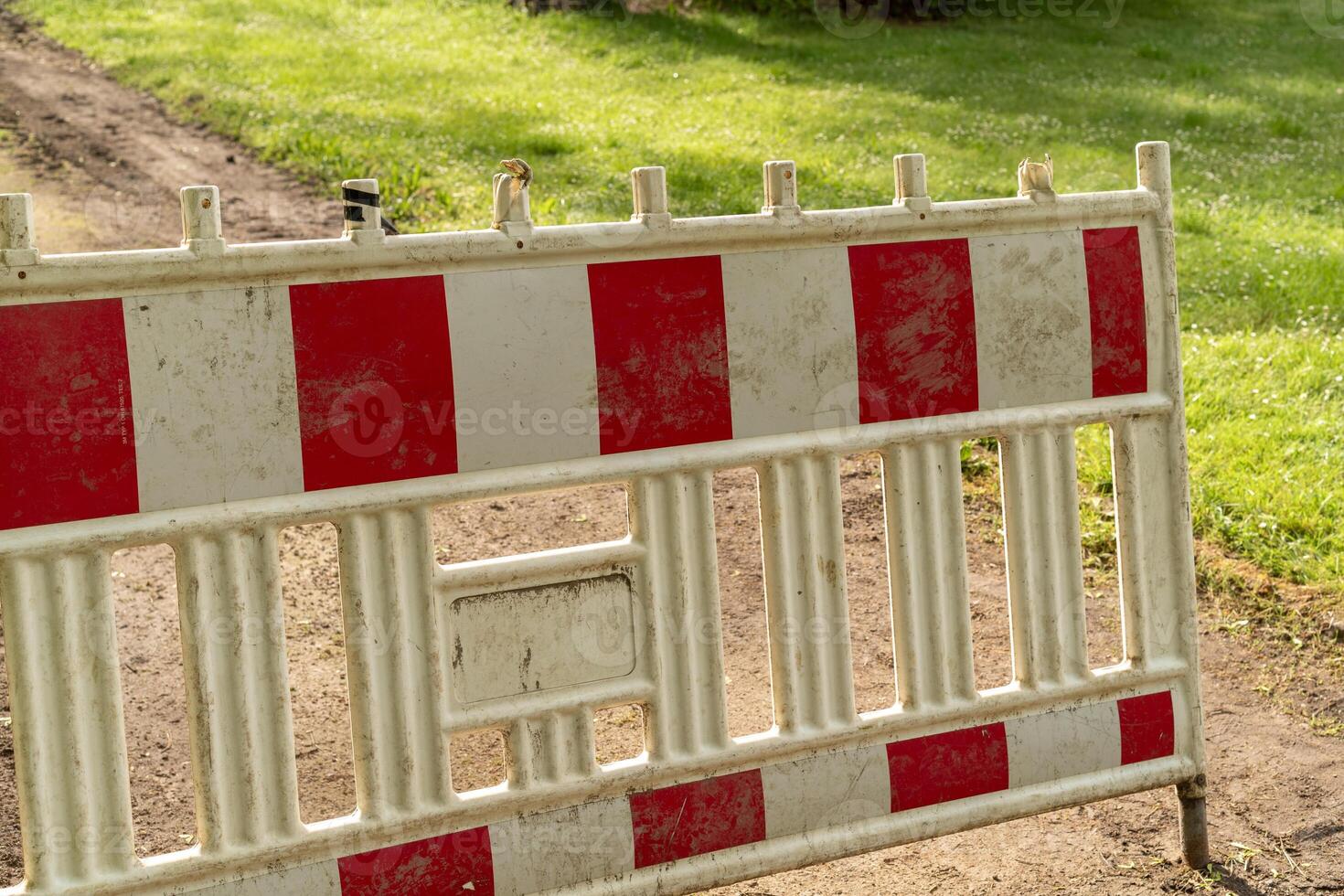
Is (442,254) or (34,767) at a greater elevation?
(442,254)

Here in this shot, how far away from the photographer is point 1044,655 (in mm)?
2844

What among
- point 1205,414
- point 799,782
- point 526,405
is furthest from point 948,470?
point 1205,414

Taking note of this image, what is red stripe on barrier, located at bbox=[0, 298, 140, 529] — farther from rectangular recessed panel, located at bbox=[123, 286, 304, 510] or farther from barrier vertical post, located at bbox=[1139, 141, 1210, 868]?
barrier vertical post, located at bbox=[1139, 141, 1210, 868]

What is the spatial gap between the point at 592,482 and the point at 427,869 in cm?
→ 72

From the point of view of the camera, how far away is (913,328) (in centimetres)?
270

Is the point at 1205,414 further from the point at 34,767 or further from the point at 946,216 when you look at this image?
the point at 34,767

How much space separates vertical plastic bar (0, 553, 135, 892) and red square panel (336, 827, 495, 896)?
36cm

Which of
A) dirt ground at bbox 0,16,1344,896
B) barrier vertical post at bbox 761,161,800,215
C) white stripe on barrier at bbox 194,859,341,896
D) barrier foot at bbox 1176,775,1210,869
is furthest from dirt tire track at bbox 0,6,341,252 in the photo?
barrier foot at bbox 1176,775,1210,869

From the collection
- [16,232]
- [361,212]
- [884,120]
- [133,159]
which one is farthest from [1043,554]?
[884,120]

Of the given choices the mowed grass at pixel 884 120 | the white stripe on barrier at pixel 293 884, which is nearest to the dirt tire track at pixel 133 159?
the mowed grass at pixel 884 120

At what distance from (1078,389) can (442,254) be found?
4.40 feet

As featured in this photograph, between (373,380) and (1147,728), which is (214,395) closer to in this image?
(373,380)

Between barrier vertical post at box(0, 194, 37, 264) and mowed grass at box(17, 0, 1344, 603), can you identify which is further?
mowed grass at box(17, 0, 1344, 603)

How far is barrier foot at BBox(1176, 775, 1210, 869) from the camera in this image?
2975mm
